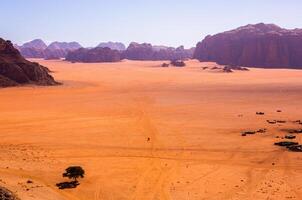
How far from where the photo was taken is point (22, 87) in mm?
53594

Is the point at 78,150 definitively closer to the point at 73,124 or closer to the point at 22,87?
the point at 73,124

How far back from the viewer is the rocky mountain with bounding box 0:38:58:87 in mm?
55000

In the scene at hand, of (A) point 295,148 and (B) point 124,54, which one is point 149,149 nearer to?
(A) point 295,148

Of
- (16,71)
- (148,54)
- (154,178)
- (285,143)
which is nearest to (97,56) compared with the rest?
(148,54)

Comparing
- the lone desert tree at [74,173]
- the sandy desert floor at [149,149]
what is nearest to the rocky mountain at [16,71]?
the sandy desert floor at [149,149]

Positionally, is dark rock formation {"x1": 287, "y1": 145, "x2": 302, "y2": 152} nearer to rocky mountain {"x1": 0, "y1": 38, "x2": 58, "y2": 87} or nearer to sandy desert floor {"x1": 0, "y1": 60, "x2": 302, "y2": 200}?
sandy desert floor {"x1": 0, "y1": 60, "x2": 302, "y2": 200}

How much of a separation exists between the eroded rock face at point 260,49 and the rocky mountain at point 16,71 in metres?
72.2

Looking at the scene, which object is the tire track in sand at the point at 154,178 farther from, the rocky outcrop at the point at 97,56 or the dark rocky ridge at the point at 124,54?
the dark rocky ridge at the point at 124,54

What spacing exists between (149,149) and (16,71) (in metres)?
36.5

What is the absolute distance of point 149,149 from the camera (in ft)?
78.4

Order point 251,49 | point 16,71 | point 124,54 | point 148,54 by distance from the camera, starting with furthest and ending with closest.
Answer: point 124,54, point 148,54, point 251,49, point 16,71

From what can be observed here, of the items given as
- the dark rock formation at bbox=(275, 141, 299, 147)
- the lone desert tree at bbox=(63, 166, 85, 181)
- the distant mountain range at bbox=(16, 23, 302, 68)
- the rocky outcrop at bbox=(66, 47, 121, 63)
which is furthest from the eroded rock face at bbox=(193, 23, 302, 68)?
the lone desert tree at bbox=(63, 166, 85, 181)

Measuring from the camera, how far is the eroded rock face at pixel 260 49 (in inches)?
4564

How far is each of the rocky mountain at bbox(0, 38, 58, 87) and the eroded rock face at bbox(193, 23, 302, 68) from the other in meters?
72.2
